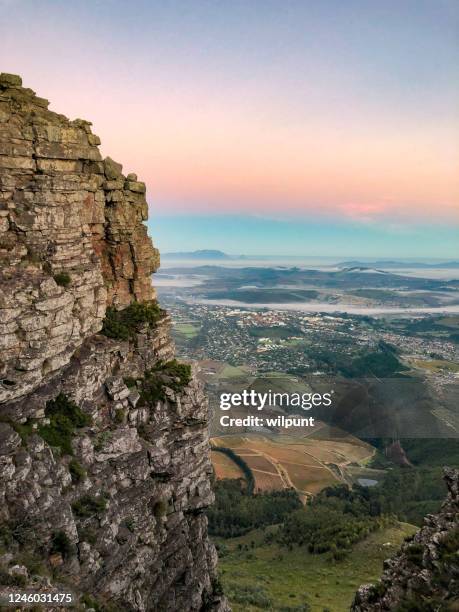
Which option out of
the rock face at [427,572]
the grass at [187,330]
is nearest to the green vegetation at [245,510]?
the rock face at [427,572]

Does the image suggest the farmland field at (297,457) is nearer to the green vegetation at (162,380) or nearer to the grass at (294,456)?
the grass at (294,456)

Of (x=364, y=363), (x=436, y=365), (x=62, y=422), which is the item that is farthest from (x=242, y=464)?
(x=436, y=365)

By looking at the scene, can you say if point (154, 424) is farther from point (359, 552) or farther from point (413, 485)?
point (413, 485)

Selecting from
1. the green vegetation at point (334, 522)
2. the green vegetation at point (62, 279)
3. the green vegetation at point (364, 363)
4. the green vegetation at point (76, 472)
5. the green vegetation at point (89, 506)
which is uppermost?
the green vegetation at point (62, 279)

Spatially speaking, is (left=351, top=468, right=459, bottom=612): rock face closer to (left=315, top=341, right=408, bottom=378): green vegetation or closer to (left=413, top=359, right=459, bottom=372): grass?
(left=315, top=341, right=408, bottom=378): green vegetation

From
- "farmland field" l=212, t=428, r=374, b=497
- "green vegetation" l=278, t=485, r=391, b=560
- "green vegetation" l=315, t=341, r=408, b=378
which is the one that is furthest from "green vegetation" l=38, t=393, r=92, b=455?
"green vegetation" l=315, t=341, r=408, b=378

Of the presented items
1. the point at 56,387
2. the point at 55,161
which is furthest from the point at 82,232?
the point at 56,387
